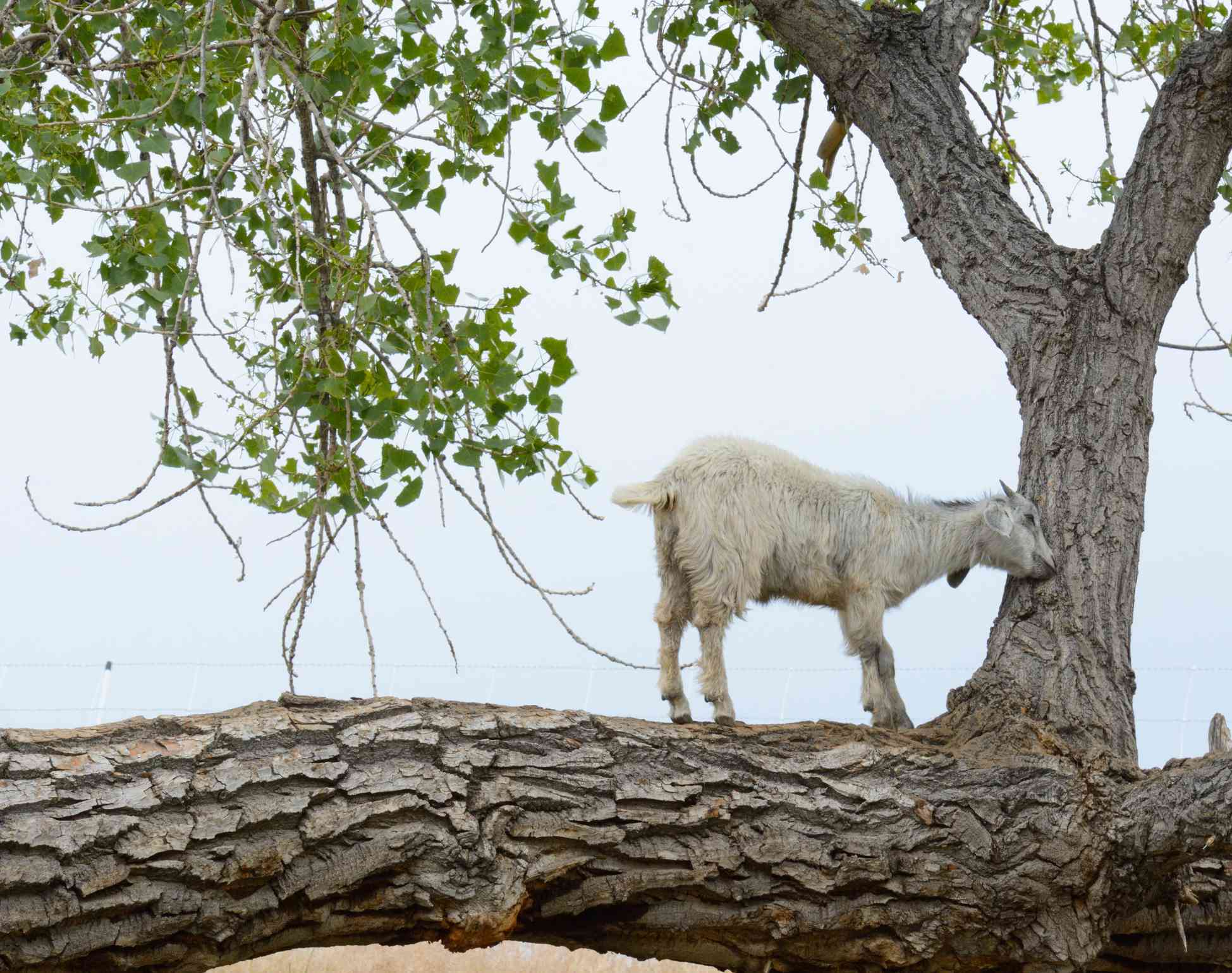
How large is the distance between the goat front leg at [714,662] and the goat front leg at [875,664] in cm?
76

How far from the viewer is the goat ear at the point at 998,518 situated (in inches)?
215

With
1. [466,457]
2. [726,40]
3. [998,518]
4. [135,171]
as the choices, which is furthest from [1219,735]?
[135,171]

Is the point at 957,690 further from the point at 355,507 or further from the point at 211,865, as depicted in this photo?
the point at 211,865

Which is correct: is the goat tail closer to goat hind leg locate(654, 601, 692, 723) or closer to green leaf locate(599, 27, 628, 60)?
goat hind leg locate(654, 601, 692, 723)

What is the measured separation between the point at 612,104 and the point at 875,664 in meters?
2.92

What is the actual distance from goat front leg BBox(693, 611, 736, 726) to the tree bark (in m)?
1.11

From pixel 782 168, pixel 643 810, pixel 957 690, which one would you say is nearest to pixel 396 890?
pixel 643 810

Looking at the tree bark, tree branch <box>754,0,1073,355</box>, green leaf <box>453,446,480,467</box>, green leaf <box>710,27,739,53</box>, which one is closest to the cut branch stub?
the tree bark

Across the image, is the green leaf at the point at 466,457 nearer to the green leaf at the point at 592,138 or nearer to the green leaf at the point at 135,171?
the green leaf at the point at 592,138

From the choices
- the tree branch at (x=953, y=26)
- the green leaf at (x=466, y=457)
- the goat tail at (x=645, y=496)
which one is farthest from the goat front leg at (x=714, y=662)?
the tree branch at (x=953, y=26)

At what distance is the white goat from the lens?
5.62 m

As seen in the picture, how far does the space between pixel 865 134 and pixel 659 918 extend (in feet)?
11.1

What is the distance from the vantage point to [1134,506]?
4.86 metres

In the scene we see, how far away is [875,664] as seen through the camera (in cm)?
596
